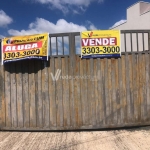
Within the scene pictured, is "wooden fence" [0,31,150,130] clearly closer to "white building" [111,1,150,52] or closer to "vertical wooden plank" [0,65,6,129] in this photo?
"vertical wooden plank" [0,65,6,129]

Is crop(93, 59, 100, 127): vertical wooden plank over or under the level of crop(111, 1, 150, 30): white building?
under

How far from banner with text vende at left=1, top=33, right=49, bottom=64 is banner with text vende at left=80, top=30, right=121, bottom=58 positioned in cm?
126

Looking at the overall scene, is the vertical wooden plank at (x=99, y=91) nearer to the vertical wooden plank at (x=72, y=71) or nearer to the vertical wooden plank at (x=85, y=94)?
the vertical wooden plank at (x=85, y=94)

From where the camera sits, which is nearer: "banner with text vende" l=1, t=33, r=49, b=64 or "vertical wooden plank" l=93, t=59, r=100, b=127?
"banner with text vende" l=1, t=33, r=49, b=64

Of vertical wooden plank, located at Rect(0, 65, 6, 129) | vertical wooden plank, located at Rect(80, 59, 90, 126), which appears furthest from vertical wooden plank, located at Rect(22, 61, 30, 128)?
vertical wooden plank, located at Rect(80, 59, 90, 126)

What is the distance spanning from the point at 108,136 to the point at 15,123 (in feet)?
10.1

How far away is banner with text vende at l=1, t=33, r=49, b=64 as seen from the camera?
18.5 feet

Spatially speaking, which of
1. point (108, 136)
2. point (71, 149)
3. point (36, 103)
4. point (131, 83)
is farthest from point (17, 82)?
point (131, 83)

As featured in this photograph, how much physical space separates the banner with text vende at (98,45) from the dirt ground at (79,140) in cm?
248

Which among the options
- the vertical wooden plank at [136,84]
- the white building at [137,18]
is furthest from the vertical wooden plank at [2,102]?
the white building at [137,18]

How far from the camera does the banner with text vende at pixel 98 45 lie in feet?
18.7

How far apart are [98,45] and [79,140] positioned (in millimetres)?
2987

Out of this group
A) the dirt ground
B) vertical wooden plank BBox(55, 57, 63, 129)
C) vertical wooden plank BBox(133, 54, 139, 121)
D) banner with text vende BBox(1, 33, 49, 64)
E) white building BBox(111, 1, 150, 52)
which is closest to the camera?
the dirt ground

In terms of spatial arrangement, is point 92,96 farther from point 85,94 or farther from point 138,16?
point 138,16
